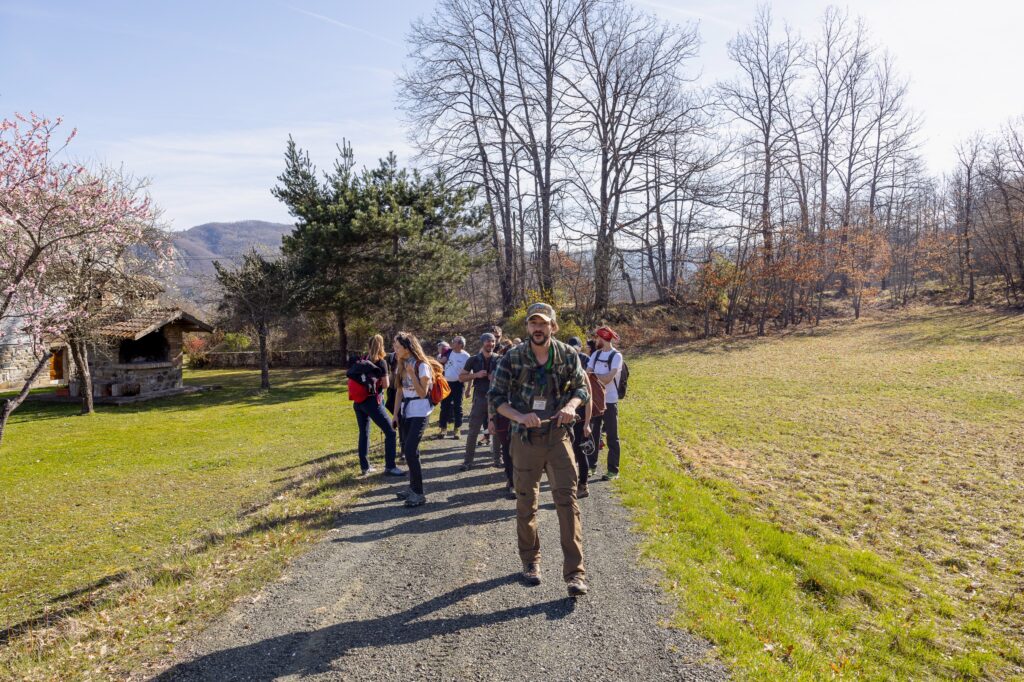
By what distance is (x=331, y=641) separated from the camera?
148 inches

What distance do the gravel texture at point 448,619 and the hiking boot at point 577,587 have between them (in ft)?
0.20

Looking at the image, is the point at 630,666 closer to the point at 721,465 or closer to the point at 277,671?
the point at 277,671

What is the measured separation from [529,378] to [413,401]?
2.47 meters

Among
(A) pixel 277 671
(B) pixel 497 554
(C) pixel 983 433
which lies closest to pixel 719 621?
(B) pixel 497 554

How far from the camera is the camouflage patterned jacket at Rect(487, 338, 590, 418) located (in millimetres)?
4242

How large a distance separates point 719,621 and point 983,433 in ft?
31.8

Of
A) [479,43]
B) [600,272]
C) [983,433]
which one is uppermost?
[479,43]

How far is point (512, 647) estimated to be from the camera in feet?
11.8

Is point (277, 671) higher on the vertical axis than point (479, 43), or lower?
lower

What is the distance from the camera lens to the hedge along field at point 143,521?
13.7ft

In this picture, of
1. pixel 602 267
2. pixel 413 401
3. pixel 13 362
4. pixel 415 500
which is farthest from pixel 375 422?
pixel 13 362

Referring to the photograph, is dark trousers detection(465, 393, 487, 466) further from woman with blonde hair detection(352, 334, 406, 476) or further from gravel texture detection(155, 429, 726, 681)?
gravel texture detection(155, 429, 726, 681)

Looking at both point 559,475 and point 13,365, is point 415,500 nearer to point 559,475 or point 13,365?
point 559,475

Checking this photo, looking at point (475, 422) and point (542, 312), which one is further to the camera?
point (475, 422)
